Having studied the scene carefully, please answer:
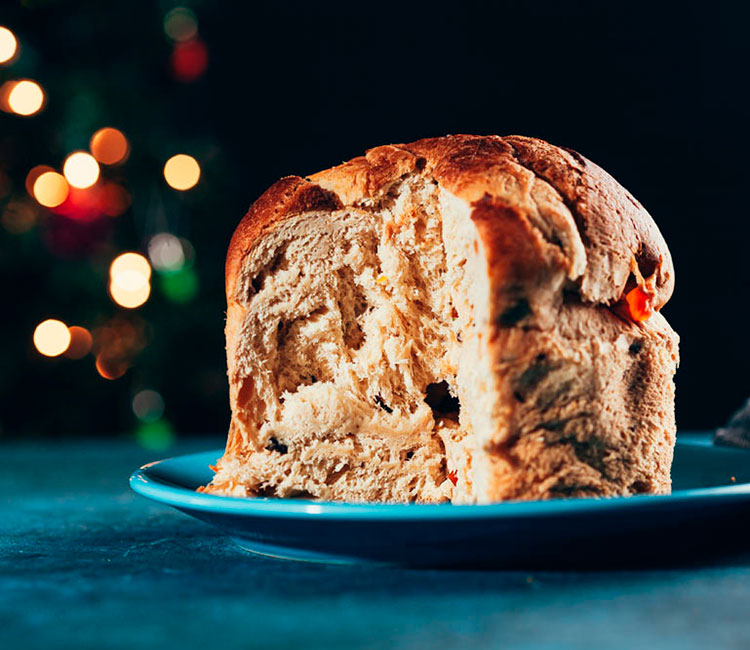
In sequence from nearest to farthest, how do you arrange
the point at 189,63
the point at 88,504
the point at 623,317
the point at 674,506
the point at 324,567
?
the point at 674,506, the point at 324,567, the point at 623,317, the point at 88,504, the point at 189,63

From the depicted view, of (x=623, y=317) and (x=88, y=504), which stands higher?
(x=623, y=317)

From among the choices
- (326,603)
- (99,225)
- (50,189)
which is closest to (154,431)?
(99,225)

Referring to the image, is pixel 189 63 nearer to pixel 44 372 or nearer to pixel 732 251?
pixel 44 372

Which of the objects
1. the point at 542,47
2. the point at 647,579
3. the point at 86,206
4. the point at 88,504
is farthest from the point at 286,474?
the point at 542,47

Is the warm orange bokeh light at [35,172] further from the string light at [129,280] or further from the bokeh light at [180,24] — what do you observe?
the bokeh light at [180,24]

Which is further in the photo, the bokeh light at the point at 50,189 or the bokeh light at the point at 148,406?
the bokeh light at the point at 148,406

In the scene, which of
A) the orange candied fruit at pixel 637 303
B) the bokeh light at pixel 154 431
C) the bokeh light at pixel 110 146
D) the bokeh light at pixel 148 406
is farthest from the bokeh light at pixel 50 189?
the orange candied fruit at pixel 637 303

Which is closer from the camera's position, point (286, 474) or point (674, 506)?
point (674, 506)
